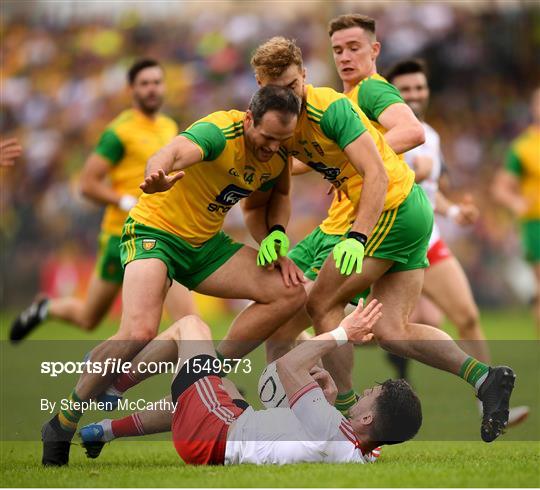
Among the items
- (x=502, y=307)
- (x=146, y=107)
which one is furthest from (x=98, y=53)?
(x=146, y=107)

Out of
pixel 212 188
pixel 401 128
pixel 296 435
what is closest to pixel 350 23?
pixel 401 128

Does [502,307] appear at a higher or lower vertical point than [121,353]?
lower

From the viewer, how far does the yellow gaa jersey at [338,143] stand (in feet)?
21.1

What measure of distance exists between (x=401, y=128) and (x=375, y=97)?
282 millimetres

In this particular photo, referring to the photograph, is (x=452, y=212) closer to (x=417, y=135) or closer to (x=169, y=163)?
(x=417, y=135)

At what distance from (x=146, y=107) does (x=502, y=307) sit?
35.7 feet

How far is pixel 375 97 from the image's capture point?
7117 millimetres

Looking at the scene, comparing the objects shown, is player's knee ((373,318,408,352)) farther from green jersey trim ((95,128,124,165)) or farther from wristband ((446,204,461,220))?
green jersey trim ((95,128,124,165))

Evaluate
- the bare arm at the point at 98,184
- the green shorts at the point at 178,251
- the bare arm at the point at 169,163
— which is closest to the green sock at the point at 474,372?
the green shorts at the point at 178,251

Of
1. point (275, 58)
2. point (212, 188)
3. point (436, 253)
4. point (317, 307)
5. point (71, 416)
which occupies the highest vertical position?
point (275, 58)

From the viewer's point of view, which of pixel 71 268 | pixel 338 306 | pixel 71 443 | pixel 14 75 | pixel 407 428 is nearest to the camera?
pixel 407 428

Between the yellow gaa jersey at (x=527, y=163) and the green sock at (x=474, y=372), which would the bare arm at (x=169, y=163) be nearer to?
the green sock at (x=474, y=372)

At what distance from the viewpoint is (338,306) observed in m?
6.92

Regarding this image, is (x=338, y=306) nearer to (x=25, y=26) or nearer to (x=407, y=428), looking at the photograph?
(x=407, y=428)
